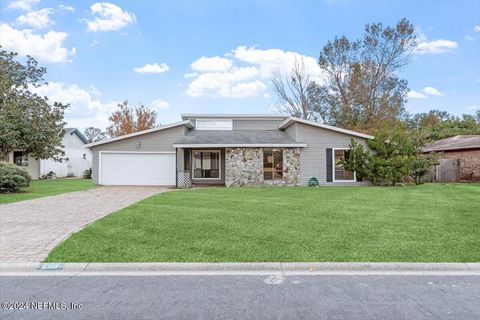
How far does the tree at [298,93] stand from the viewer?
34531 millimetres

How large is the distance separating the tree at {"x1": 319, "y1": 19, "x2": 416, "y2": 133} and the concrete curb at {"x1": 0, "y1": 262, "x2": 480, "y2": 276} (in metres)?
27.4

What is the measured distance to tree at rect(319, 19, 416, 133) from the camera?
3150cm

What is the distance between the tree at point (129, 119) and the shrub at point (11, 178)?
70.1 feet

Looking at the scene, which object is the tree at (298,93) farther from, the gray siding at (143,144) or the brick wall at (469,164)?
the gray siding at (143,144)

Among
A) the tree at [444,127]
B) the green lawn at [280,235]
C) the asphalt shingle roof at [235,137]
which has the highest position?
the tree at [444,127]

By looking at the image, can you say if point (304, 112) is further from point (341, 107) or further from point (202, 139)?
point (202, 139)

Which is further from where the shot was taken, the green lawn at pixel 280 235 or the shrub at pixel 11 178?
the shrub at pixel 11 178

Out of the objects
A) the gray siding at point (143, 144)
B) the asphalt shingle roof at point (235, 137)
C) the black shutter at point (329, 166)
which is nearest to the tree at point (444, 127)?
the black shutter at point (329, 166)

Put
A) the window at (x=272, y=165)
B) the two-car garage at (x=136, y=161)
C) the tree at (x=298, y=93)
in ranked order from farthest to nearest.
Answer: the tree at (x=298, y=93)
the two-car garage at (x=136, y=161)
the window at (x=272, y=165)

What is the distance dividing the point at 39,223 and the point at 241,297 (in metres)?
6.44

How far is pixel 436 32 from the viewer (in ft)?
68.3

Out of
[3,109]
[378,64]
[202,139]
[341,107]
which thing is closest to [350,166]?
[202,139]

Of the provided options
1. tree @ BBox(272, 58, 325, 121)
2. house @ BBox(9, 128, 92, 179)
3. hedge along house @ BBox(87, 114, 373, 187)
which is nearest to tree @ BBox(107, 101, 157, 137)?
house @ BBox(9, 128, 92, 179)

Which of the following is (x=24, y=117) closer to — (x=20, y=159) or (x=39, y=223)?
(x=20, y=159)
